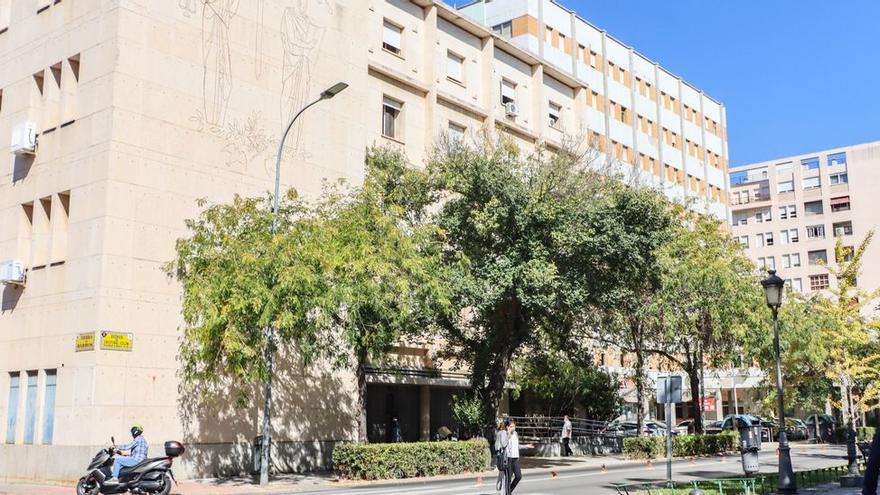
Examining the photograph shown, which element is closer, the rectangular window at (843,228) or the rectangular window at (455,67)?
the rectangular window at (455,67)

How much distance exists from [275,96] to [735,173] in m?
87.1

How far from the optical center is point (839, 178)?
92.6 meters

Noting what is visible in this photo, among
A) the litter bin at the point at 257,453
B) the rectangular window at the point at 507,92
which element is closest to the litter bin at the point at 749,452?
the litter bin at the point at 257,453

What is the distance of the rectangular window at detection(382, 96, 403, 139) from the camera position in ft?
116

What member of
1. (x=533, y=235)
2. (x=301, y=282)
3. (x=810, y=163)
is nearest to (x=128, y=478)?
(x=301, y=282)

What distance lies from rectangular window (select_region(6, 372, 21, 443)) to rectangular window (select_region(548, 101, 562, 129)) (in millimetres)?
28818

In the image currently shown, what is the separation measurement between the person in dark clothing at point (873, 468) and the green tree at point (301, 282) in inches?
652

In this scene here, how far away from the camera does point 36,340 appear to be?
2448cm

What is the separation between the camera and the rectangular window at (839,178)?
91.8m

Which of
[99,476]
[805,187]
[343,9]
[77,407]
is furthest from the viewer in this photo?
[805,187]

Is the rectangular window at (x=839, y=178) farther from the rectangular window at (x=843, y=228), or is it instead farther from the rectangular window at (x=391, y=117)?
the rectangular window at (x=391, y=117)

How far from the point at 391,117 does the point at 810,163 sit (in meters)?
73.7

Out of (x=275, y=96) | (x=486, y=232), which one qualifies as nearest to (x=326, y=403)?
(x=486, y=232)

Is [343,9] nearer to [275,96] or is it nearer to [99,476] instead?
[275,96]
